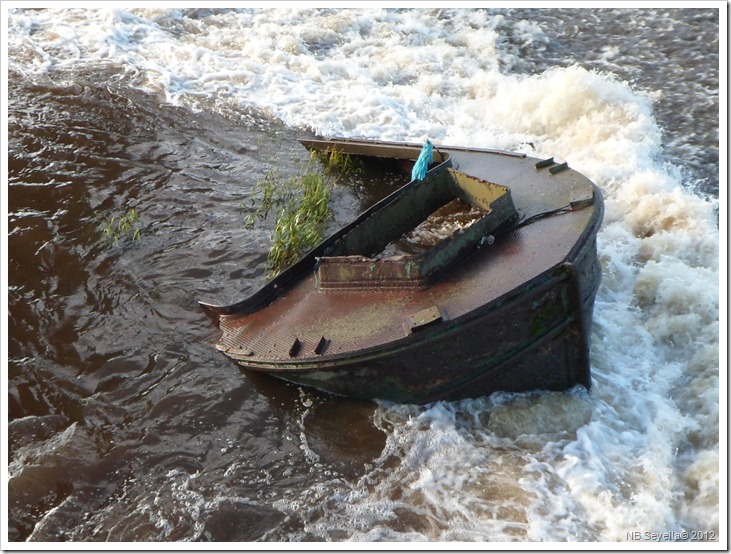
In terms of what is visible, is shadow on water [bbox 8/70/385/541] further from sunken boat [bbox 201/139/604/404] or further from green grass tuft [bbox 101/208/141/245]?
sunken boat [bbox 201/139/604/404]

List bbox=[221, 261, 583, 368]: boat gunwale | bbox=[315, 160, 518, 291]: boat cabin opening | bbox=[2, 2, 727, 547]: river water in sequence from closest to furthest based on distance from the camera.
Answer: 1. bbox=[2, 2, 727, 547]: river water
2. bbox=[221, 261, 583, 368]: boat gunwale
3. bbox=[315, 160, 518, 291]: boat cabin opening

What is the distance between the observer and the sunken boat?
4.95m

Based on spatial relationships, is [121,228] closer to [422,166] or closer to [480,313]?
[422,166]

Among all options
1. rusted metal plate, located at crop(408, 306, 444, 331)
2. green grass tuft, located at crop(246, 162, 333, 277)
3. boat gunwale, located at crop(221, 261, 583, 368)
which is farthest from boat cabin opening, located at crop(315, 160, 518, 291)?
green grass tuft, located at crop(246, 162, 333, 277)

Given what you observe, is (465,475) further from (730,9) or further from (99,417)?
(730,9)

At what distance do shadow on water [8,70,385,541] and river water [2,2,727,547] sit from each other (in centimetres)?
2

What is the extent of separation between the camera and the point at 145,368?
5805mm

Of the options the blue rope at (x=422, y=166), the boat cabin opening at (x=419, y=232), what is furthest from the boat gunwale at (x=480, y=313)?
the blue rope at (x=422, y=166)

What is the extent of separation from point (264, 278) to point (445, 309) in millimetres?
2308

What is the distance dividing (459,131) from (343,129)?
1.50 m

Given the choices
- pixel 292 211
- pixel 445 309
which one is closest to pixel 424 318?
pixel 445 309

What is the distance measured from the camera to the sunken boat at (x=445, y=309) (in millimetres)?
4953

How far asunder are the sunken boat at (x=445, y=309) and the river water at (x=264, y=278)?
0.84 ft

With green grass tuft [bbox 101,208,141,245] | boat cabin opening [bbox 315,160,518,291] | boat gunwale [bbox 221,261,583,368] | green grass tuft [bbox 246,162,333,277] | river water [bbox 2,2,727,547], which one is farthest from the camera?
green grass tuft [bbox 101,208,141,245]
